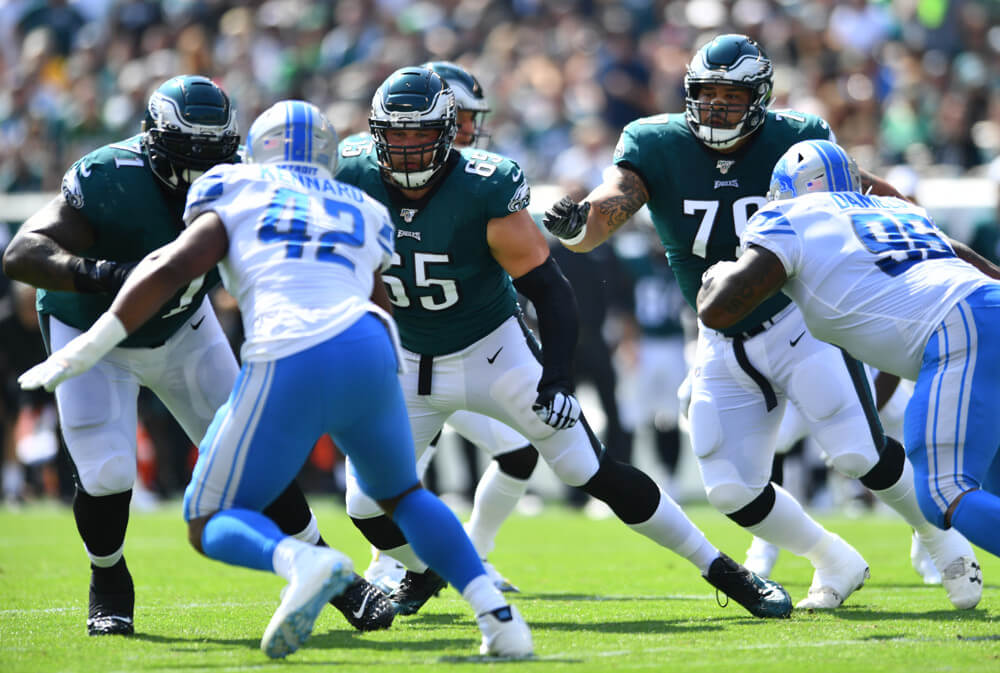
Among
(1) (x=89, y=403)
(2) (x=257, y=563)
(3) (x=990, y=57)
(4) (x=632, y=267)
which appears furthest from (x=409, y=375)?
(3) (x=990, y=57)

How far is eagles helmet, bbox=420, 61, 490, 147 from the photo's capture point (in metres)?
6.62

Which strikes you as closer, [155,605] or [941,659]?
[941,659]

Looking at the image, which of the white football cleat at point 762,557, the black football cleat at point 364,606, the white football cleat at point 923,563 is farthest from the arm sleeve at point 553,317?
the white football cleat at point 923,563

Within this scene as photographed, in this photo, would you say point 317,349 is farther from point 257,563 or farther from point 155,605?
point 155,605

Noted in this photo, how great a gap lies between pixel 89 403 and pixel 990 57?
945 centimetres

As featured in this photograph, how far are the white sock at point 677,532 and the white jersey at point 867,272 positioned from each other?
97 centimetres

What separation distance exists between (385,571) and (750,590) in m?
1.64

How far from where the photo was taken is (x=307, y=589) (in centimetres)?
378

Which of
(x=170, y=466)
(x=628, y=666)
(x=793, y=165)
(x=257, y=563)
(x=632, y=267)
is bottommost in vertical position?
(x=170, y=466)

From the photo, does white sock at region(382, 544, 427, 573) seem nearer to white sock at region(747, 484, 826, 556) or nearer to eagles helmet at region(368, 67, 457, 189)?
white sock at region(747, 484, 826, 556)

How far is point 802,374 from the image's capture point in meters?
5.45

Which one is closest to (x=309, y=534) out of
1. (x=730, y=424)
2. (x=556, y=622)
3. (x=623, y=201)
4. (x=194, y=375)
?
(x=194, y=375)

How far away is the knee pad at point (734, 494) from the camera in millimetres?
5402

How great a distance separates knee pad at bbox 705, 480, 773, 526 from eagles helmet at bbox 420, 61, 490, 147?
7.07 ft
